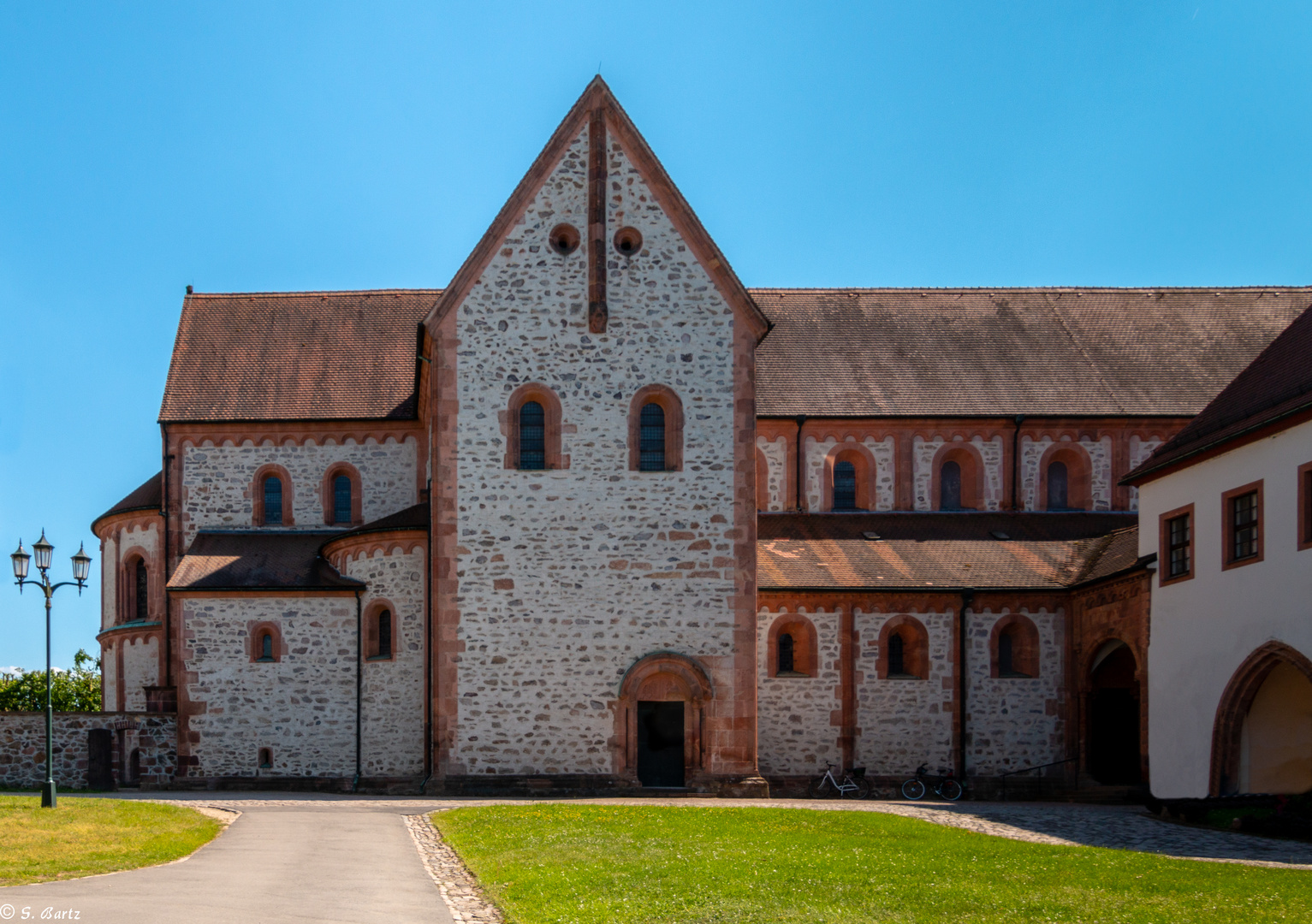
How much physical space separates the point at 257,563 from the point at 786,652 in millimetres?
13726

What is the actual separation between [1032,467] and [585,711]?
16.0m

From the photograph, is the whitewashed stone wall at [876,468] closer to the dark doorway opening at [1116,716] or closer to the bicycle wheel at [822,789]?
the dark doorway opening at [1116,716]

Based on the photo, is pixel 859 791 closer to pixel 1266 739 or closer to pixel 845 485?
pixel 845 485

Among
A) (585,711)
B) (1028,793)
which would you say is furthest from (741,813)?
(1028,793)

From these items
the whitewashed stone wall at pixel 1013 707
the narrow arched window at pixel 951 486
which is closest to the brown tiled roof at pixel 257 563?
the whitewashed stone wall at pixel 1013 707

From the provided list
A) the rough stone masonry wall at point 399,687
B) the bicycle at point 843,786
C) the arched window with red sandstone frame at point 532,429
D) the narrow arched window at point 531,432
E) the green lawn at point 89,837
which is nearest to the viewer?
the green lawn at point 89,837

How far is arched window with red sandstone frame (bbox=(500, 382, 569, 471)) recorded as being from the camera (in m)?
34.1

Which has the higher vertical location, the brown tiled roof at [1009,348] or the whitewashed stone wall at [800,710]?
the brown tiled roof at [1009,348]

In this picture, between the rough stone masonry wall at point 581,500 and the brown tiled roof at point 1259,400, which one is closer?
the brown tiled roof at point 1259,400

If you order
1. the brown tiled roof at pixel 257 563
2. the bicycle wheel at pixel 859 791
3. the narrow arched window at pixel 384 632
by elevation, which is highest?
the brown tiled roof at pixel 257 563

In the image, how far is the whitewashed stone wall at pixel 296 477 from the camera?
4134 centimetres

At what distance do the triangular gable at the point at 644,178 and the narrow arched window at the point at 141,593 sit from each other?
15272 mm

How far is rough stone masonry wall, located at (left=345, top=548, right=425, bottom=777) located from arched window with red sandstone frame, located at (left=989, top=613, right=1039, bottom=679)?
14191 mm

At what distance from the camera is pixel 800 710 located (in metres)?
37.0
